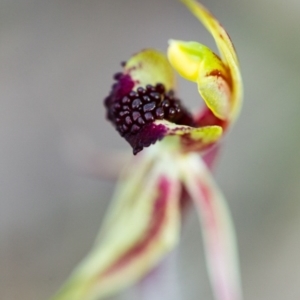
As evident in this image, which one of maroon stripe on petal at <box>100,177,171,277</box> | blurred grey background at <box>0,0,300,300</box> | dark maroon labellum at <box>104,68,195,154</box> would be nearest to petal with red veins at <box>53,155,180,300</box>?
maroon stripe on petal at <box>100,177,171,277</box>

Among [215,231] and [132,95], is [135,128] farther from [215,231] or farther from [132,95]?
[215,231]

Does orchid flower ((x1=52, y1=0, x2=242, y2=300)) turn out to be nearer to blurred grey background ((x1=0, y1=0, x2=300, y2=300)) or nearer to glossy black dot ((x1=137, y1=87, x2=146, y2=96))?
glossy black dot ((x1=137, y1=87, x2=146, y2=96))

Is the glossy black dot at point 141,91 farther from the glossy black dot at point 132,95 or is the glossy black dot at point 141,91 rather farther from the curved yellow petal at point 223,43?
the curved yellow petal at point 223,43

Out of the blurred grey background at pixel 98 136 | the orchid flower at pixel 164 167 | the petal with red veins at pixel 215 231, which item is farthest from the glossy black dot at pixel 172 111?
the blurred grey background at pixel 98 136

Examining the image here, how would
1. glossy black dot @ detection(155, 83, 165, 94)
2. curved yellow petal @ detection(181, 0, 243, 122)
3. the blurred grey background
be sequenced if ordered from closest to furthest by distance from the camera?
curved yellow petal @ detection(181, 0, 243, 122) < glossy black dot @ detection(155, 83, 165, 94) < the blurred grey background

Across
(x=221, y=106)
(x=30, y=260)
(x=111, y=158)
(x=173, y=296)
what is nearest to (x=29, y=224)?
(x=30, y=260)

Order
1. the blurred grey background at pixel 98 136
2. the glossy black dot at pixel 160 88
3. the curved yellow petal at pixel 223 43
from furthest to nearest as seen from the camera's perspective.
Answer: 1. the blurred grey background at pixel 98 136
2. the glossy black dot at pixel 160 88
3. the curved yellow petal at pixel 223 43

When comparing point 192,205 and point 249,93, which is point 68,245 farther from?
point 249,93
